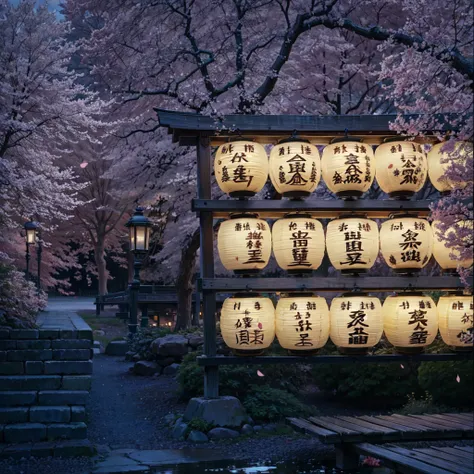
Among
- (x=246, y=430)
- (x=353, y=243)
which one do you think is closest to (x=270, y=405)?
(x=246, y=430)

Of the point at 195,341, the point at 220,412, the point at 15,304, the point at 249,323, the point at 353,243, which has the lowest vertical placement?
the point at 220,412

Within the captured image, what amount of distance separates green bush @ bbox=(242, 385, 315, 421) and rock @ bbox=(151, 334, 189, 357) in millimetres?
5246

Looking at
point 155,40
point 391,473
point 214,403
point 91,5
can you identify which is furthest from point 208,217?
point 91,5

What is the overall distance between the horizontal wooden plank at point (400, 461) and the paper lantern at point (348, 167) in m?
3.82

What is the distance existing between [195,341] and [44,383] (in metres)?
7.17

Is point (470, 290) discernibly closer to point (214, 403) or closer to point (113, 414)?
point (214, 403)

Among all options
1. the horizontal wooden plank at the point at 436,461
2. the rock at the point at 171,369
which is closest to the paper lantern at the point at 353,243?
the horizontal wooden plank at the point at 436,461

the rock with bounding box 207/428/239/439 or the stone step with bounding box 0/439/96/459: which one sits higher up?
the stone step with bounding box 0/439/96/459

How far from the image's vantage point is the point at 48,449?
8555mm

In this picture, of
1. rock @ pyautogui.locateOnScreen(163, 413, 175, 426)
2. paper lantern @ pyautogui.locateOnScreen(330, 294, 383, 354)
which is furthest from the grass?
paper lantern @ pyautogui.locateOnScreen(330, 294, 383, 354)

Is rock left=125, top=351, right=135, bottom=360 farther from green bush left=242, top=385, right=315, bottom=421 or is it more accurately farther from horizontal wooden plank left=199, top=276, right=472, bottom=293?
horizontal wooden plank left=199, top=276, right=472, bottom=293

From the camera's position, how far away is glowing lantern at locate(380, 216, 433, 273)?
949 cm

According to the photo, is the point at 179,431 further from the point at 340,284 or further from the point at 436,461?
the point at 436,461

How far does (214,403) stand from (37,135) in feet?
34.8
